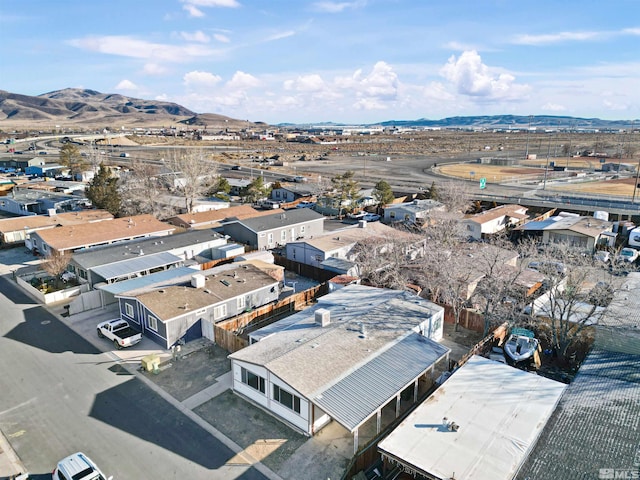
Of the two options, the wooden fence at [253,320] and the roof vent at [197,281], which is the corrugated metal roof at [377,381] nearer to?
the wooden fence at [253,320]

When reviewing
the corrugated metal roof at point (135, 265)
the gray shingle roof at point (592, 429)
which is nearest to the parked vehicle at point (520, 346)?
the gray shingle roof at point (592, 429)

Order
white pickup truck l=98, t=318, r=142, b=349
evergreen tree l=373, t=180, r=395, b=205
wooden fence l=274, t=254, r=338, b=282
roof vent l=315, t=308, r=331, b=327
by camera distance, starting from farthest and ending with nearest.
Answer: evergreen tree l=373, t=180, r=395, b=205 < wooden fence l=274, t=254, r=338, b=282 < white pickup truck l=98, t=318, r=142, b=349 < roof vent l=315, t=308, r=331, b=327

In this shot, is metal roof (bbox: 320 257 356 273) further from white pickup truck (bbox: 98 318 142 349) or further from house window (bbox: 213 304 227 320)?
white pickup truck (bbox: 98 318 142 349)

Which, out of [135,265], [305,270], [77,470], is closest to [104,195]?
[135,265]

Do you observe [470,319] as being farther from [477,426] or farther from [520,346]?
[477,426]

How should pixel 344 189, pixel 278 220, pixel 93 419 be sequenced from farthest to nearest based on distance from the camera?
pixel 344 189 < pixel 278 220 < pixel 93 419

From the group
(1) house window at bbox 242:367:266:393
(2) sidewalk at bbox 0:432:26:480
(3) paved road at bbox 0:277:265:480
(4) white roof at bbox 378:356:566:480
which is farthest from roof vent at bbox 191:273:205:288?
(4) white roof at bbox 378:356:566:480

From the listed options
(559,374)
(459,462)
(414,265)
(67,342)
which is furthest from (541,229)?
(67,342)
